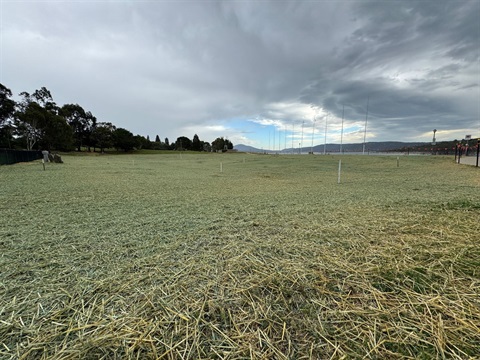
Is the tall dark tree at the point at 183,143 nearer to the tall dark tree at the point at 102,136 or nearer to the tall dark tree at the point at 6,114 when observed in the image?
the tall dark tree at the point at 102,136

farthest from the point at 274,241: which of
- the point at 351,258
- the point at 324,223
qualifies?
the point at 324,223

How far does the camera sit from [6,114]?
1540 inches

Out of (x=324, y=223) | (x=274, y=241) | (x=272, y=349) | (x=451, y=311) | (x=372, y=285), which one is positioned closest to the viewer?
(x=272, y=349)

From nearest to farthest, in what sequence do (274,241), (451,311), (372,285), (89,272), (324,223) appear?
(451,311)
(372,285)
(89,272)
(274,241)
(324,223)

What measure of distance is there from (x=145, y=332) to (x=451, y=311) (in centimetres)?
179

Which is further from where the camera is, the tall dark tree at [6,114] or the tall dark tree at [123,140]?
the tall dark tree at [123,140]

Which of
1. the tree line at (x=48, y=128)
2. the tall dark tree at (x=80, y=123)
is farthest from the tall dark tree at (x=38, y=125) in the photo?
the tall dark tree at (x=80, y=123)

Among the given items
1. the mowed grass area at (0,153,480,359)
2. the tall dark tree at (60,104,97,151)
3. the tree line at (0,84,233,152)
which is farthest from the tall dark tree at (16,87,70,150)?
the mowed grass area at (0,153,480,359)

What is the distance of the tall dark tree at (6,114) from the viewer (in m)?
37.7

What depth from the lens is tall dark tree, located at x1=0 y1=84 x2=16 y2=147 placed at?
37688mm

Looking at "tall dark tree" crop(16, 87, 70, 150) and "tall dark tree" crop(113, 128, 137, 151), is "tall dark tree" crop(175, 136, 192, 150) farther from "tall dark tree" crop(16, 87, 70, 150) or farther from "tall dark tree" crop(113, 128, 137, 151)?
"tall dark tree" crop(16, 87, 70, 150)

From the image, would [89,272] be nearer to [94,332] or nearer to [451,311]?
[94,332]

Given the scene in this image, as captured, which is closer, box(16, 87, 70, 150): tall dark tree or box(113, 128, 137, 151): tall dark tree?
box(16, 87, 70, 150): tall dark tree

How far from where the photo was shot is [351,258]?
2018 millimetres
